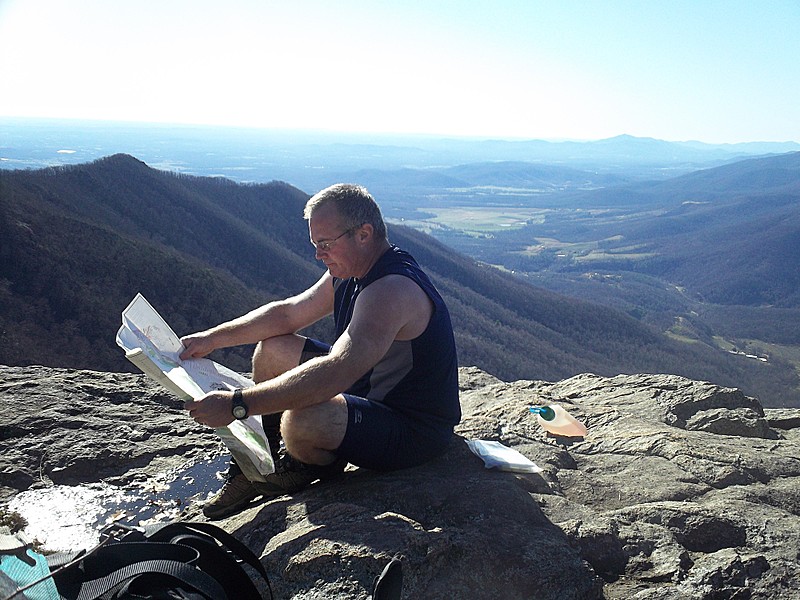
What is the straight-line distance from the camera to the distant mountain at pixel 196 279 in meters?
18.0

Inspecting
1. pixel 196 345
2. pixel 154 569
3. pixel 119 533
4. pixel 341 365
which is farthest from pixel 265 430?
pixel 154 569

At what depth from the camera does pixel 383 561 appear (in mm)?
3391

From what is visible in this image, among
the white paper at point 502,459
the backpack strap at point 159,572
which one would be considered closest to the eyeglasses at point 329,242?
the white paper at point 502,459

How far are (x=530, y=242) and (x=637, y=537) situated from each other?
5706 inches

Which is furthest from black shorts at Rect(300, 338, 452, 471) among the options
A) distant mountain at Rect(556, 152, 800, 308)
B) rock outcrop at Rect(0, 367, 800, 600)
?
distant mountain at Rect(556, 152, 800, 308)

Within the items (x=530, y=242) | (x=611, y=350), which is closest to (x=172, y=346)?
(x=611, y=350)

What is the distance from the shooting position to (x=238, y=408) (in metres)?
3.80

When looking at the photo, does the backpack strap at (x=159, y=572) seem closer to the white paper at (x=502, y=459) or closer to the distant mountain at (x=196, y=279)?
the white paper at (x=502, y=459)

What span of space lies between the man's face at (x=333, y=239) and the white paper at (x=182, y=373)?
120cm

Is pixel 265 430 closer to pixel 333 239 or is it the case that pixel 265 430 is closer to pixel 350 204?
Result: pixel 333 239

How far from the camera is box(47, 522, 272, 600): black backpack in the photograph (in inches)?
106

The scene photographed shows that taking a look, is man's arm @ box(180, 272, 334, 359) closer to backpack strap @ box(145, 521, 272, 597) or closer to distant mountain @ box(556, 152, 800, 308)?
backpack strap @ box(145, 521, 272, 597)

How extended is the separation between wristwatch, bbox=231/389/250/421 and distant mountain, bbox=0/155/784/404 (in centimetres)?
1346

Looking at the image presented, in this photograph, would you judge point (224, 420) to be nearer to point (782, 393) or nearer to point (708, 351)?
point (782, 393)
